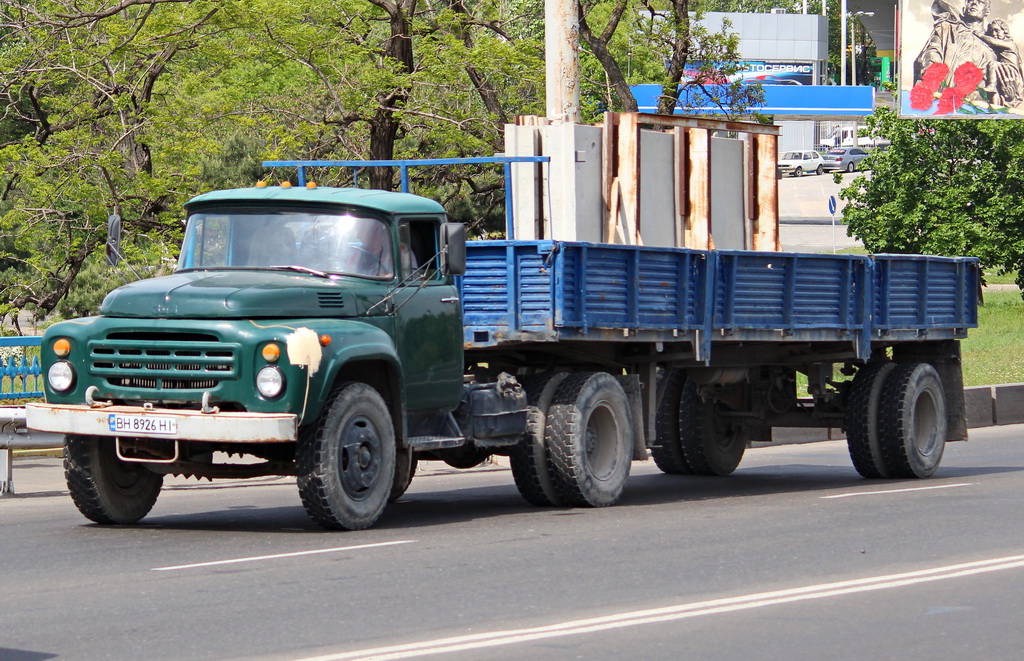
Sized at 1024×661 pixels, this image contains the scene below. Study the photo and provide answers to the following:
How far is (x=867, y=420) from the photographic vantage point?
15.4 m

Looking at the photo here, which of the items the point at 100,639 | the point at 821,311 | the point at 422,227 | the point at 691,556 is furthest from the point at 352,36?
the point at 100,639

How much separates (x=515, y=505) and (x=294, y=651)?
635 cm

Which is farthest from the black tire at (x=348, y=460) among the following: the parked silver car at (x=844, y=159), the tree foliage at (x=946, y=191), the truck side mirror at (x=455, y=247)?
the parked silver car at (x=844, y=159)

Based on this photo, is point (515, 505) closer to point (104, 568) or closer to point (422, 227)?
point (422, 227)

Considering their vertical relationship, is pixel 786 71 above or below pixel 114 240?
above

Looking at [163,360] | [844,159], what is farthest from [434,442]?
[844,159]

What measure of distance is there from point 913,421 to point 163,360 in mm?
8163

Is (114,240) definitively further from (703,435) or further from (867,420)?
(867,420)

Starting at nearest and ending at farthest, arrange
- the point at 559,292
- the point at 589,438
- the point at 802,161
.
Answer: the point at 559,292 < the point at 589,438 < the point at 802,161

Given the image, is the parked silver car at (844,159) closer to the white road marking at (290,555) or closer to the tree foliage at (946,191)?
the tree foliage at (946,191)

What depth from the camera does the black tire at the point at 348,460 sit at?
32.9 ft

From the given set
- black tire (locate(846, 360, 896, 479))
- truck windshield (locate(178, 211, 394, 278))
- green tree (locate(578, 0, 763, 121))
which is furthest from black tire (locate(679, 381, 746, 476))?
green tree (locate(578, 0, 763, 121))

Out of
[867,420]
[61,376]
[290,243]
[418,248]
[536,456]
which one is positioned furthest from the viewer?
[867,420]

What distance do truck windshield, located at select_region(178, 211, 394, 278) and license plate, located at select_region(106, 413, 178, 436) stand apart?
53.9 inches
